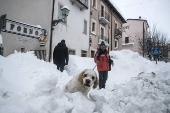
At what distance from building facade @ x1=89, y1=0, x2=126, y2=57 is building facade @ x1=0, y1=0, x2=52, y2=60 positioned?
556 cm

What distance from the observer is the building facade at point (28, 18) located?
9242 mm

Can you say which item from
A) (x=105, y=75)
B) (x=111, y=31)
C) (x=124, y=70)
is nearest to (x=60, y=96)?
(x=105, y=75)

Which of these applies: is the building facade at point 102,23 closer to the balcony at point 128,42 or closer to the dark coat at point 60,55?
the dark coat at point 60,55

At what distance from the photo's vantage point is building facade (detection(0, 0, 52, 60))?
924 cm

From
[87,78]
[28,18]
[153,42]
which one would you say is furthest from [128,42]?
[87,78]

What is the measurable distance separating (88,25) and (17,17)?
6.68 meters

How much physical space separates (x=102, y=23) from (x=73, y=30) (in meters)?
6.38

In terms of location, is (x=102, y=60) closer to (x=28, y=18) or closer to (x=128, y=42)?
(x=28, y=18)

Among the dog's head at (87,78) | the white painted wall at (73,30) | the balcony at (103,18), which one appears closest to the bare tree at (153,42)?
the balcony at (103,18)

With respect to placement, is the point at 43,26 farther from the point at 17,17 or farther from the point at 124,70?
the point at 124,70

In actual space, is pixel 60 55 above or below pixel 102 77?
above

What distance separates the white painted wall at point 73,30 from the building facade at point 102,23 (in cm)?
109

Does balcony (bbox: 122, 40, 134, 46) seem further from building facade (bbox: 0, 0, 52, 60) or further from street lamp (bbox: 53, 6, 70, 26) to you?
building facade (bbox: 0, 0, 52, 60)

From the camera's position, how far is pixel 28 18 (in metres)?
10.6
